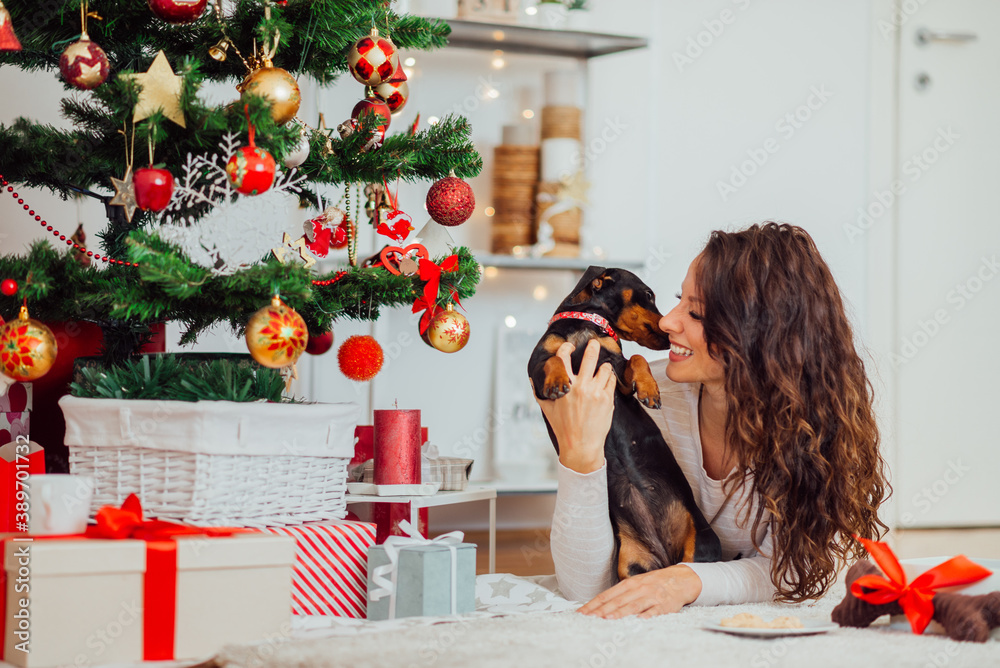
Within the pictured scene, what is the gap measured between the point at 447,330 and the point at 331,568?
0.37 m

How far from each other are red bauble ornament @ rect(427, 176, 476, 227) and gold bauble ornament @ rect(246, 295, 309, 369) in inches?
12.8

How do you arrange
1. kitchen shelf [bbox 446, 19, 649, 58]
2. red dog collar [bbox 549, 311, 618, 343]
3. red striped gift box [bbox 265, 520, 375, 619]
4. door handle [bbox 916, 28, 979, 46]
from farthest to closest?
door handle [bbox 916, 28, 979, 46] → kitchen shelf [bbox 446, 19, 649, 58] → red dog collar [bbox 549, 311, 618, 343] → red striped gift box [bbox 265, 520, 375, 619]

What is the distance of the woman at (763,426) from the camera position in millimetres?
1230

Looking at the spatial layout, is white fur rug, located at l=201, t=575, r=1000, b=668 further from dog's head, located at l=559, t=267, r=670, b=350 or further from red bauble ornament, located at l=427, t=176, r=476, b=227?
red bauble ornament, located at l=427, t=176, r=476, b=227

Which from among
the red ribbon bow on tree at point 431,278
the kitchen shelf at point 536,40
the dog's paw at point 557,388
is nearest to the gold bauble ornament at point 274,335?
the red ribbon bow on tree at point 431,278

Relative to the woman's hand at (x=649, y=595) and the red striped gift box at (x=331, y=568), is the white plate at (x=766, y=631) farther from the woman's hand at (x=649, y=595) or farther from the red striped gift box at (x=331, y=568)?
the red striped gift box at (x=331, y=568)

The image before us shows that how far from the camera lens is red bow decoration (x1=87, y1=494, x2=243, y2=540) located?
0.94m

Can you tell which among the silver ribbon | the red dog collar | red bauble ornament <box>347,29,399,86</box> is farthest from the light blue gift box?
red bauble ornament <box>347,29,399,86</box>

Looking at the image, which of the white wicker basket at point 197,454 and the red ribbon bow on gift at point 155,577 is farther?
the white wicker basket at point 197,454

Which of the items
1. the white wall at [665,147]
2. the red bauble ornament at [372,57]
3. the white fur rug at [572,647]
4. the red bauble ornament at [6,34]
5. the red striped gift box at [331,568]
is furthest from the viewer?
the white wall at [665,147]

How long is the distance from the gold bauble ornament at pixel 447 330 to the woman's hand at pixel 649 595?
15.7 inches

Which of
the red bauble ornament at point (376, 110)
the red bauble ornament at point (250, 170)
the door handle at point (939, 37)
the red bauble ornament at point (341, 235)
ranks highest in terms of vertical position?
the door handle at point (939, 37)

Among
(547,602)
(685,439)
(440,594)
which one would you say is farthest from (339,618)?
(685,439)

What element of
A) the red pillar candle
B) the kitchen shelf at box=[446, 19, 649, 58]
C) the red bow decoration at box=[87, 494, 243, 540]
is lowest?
the red bow decoration at box=[87, 494, 243, 540]
